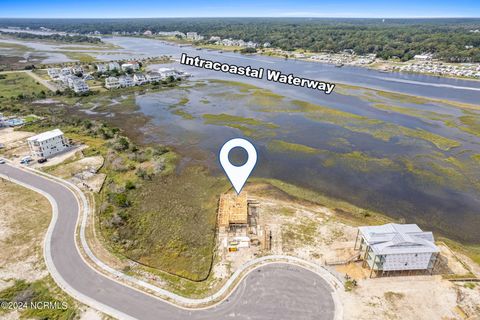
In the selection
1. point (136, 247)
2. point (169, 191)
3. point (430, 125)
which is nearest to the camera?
point (136, 247)

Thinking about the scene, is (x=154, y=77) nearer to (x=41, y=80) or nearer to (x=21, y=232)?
(x=41, y=80)

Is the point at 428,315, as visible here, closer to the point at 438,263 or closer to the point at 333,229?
the point at 438,263

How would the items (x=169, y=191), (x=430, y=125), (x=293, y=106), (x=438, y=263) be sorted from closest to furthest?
(x=438, y=263) → (x=169, y=191) → (x=430, y=125) → (x=293, y=106)

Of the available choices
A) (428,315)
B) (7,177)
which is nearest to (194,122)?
(7,177)

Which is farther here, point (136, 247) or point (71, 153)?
point (71, 153)

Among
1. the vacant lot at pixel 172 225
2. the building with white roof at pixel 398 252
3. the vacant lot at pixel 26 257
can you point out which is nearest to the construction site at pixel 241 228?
the vacant lot at pixel 172 225

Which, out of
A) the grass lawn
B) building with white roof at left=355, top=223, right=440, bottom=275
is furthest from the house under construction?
the grass lawn

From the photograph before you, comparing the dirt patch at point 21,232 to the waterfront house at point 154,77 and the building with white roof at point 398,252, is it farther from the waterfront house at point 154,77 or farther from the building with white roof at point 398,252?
the waterfront house at point 154,77

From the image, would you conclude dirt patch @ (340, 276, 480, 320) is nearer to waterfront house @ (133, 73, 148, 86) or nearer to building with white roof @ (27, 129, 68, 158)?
building with white roof @ (27, 129, 68, 158)
